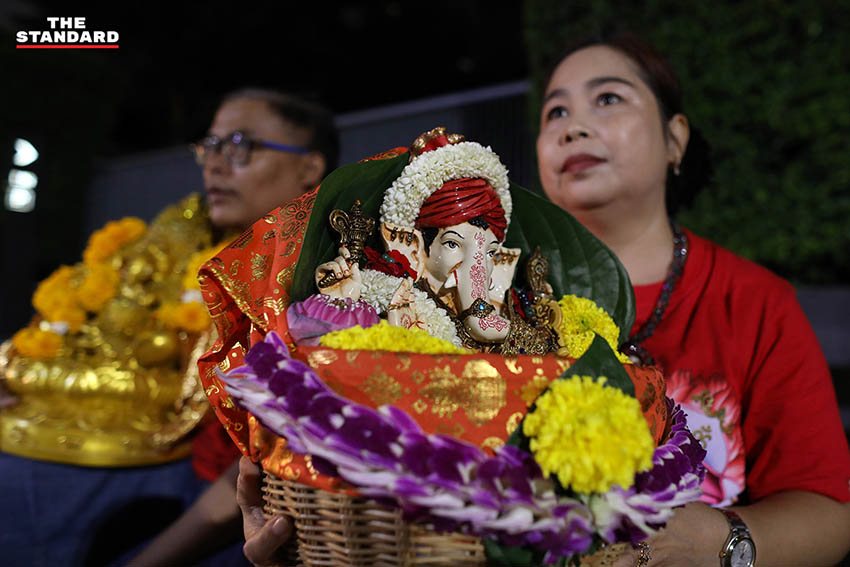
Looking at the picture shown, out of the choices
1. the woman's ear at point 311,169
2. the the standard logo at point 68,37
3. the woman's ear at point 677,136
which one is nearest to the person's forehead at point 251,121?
the woman's ear at point 311,169

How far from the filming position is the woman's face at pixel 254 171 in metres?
2.59

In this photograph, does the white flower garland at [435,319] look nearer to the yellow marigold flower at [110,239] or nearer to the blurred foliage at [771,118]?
the yellow marigold flower at [110,239]

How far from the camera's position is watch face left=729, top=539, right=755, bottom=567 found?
4.66 feet

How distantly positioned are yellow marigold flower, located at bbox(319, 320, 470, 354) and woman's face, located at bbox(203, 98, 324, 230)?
5.49 ft

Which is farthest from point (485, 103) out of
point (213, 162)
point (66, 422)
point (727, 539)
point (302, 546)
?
point (302, 546)

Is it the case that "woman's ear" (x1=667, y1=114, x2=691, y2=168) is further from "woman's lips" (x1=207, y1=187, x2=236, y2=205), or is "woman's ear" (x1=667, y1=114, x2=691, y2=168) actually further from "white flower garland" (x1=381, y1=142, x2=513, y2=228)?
"woman's lips" (x1=207, y1=187, x2=236, y2=205)

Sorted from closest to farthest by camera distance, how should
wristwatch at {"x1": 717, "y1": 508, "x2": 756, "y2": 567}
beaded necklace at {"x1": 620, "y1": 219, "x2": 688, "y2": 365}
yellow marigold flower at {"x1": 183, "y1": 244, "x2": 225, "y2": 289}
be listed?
wristwatch at {"x1": 717, "y1": 508, "x2": 756, "y2": 567} → beaded necklace at {"x1": 620, "y1": 219, "x2": 688, "y2": 365} → yellow marigold flower at {"x1": 183, "y1": 244, "x2": 225, "y2": 289}

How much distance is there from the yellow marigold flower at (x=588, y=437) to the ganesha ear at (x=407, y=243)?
0.41 meters

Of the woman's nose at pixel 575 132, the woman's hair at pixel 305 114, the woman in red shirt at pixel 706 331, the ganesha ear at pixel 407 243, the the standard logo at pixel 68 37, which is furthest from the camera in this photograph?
the woman's hair at pixel 305 114

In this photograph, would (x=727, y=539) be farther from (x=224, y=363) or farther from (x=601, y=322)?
(x=224, y=363)

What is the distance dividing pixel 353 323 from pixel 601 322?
1.68ft

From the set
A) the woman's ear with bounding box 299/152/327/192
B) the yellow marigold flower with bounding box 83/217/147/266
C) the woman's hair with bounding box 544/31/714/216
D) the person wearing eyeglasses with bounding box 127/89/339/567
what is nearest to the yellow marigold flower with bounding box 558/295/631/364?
the woman's hair with bounding box 544/31/714/216

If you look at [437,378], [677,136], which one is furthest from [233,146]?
[437,378]

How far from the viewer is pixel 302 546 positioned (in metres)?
1.01
